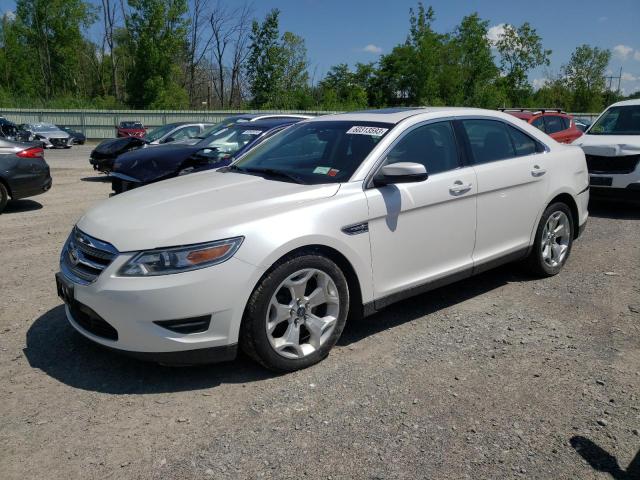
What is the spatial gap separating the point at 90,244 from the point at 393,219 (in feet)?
6.57

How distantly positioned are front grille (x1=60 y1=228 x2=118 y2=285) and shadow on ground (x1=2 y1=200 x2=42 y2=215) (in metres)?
6.53

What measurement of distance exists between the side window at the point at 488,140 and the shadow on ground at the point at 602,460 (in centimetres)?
245

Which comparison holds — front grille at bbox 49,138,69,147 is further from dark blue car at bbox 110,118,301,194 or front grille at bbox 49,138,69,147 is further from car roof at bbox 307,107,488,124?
car roof at bbox 307,107,488,124

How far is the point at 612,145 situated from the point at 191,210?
7.49m

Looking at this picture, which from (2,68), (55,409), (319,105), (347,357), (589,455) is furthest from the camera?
(2,68)

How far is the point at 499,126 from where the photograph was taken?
5055 mm

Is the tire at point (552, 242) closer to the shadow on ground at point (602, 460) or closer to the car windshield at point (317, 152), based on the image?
the car windshield at point (317, 152)

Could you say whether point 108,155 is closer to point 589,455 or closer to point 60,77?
point 589,455

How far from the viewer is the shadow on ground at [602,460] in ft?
8.68

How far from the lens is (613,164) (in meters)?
8.76

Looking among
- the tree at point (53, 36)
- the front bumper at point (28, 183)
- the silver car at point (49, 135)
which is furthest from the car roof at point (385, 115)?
the tree at point (53, 36)

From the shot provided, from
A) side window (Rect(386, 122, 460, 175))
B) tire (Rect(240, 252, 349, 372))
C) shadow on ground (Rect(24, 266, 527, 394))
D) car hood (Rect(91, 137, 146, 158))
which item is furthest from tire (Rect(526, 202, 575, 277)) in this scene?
car hood (Rect(91, 137, 146, 158))

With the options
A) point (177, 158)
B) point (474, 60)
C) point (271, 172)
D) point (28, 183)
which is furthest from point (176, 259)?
point (474, 60)

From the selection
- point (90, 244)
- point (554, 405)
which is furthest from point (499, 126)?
point (90, 244)
